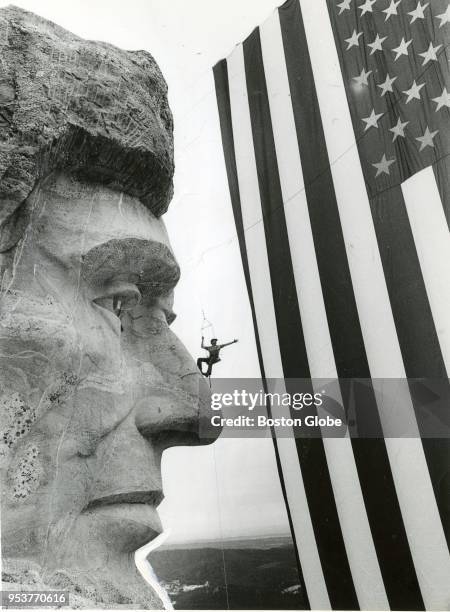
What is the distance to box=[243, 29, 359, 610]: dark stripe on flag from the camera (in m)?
2.49

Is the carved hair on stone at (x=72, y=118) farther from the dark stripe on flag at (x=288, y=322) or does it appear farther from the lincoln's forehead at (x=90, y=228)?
the dark stripe on flag at (x=288, y=322)

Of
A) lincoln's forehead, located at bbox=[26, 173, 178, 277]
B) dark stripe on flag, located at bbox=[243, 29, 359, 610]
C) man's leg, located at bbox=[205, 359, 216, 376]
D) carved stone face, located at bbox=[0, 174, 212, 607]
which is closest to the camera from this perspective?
carved stone face, located at bbox=[0, 174, 212, 607]

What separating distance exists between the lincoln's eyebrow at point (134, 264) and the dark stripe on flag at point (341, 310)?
4.28 feet

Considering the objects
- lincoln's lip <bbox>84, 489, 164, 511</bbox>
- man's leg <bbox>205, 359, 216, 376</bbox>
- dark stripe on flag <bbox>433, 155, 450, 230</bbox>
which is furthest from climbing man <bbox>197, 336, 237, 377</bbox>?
dark stripe on flag <bbox>433, 155, 450, 230</bbox>

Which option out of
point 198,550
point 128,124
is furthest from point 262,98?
point 198,550

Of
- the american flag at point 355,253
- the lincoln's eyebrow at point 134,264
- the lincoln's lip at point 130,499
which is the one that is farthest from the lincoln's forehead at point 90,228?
the american flag at point 355,253

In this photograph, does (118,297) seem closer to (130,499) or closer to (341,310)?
(130,499)

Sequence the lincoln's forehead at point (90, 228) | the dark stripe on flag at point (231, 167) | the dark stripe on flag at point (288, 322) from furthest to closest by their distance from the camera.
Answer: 1. the dark stripe on flag at point (231, 167)
2. the dark stripe on flag at point (288, 322)
3. the lincoln's forehead at point (90, 228)

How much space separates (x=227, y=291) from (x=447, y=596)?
1469 mm

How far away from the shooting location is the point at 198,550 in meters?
2.18

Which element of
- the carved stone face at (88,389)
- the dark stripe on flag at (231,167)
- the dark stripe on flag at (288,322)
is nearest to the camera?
the carved stone face at (88,389)

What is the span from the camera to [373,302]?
2.60 m

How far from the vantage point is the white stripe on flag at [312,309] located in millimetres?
2414

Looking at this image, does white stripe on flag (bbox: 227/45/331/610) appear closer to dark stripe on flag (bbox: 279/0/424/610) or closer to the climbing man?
dark stripe on flag (bbox: 279/0/424/610)
